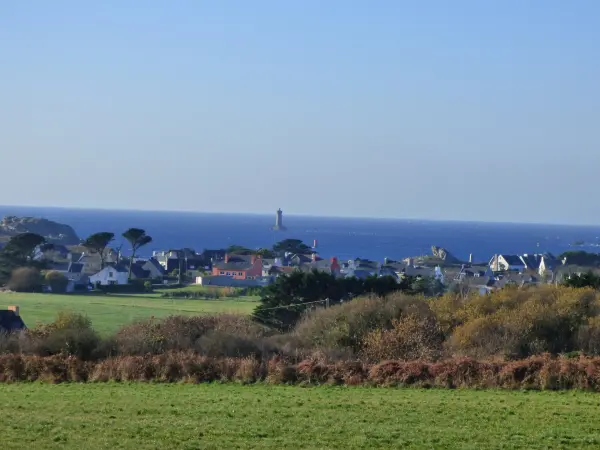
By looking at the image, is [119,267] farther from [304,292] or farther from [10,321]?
[10,321]

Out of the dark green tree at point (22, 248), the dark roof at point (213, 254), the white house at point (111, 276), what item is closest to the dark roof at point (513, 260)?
the dark roof at point (213, 254)

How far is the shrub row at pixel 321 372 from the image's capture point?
19734mm

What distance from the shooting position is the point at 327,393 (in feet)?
60.5

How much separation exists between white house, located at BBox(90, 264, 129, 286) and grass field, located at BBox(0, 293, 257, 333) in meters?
11.8

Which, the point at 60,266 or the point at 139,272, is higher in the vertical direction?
the point at 60,266

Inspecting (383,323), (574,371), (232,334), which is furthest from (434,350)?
(574,371)

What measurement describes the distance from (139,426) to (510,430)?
5034 millimetres

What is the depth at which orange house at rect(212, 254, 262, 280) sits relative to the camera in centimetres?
8200

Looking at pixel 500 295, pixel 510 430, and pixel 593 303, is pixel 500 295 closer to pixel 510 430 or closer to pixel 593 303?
pixel 593 303

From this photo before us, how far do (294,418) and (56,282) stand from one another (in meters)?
54.5

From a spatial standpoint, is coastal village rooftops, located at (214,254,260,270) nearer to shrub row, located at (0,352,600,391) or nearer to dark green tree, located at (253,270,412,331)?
dark green tree, located at (253,270,412,331)

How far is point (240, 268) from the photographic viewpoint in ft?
277

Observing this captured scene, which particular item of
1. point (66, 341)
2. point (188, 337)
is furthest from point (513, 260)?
point (66, 341)

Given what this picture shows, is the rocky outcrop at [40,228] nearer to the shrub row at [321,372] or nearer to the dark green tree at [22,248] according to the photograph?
the dark green tree at [22,248]
